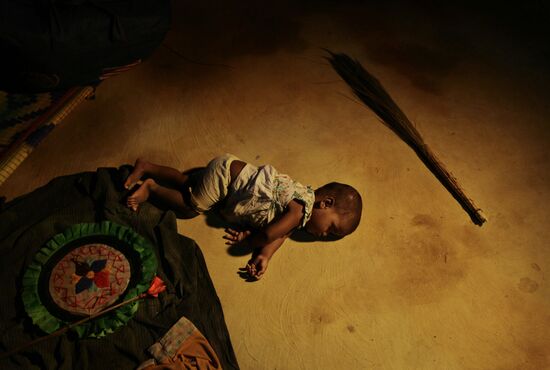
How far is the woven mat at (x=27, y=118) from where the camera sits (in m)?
2.08

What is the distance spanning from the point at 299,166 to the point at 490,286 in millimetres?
1161

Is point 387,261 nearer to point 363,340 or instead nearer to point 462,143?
point 363,340

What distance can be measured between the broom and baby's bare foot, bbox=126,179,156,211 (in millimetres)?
1381

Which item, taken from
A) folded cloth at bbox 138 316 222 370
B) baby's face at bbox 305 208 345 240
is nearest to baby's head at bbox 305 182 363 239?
baby's face at bbox 305 208 345 240

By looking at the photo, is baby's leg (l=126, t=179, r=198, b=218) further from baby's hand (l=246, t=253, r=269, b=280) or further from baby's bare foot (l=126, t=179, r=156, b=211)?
baby's hand (l=246, t=253, r=269, b=280)

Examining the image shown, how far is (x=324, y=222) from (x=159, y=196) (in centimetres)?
82

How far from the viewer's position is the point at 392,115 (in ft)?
8.27

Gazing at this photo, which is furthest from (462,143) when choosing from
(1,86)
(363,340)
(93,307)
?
(1,86)

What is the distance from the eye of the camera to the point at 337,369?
1.93 metres

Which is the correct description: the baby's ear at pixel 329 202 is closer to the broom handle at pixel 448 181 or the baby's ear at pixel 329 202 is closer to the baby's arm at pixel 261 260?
the baby's arm at pixel 261 260

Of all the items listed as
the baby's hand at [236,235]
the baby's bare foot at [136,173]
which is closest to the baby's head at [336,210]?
the baby's hand at [236,235]

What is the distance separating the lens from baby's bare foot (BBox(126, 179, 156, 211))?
2.03m

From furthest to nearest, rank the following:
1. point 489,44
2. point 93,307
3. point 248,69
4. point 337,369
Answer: point 489,44 → point 248,69 → point 337,369 → point 93,307

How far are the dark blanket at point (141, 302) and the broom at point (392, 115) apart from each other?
4.48ft
